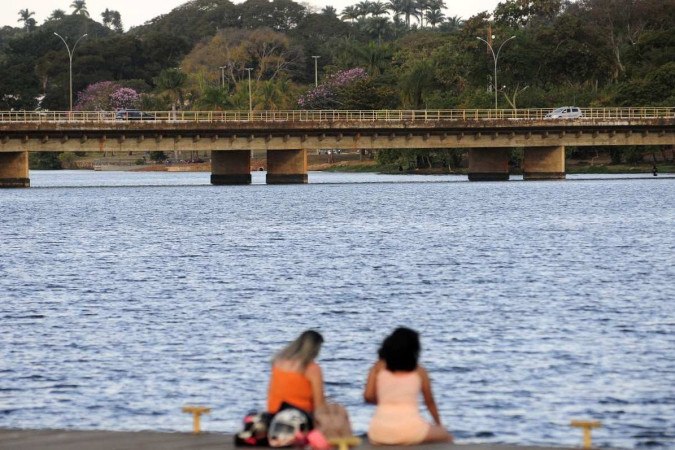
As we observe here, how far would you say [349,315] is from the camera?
129ft

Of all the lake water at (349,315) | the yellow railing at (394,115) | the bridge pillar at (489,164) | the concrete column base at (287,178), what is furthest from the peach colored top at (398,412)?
the bridge pillar at (489,164)

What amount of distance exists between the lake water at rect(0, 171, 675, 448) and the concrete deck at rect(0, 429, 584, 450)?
4.38 meters

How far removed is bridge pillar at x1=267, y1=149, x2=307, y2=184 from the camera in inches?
5256

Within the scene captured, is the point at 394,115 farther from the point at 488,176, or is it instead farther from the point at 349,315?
Answer: the point at 349,315

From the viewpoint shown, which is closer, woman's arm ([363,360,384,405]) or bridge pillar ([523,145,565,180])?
woman's arm ([363,360,384,405])

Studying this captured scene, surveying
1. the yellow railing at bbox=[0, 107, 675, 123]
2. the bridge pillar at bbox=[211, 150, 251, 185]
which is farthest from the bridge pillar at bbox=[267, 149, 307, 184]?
the yellow railing at bbox=[0, 107, 675, 123]

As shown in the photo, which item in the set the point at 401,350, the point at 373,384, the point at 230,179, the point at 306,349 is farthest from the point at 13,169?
the point at 401,350

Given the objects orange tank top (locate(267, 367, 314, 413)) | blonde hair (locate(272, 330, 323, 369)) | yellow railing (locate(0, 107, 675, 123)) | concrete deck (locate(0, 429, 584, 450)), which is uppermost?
yellow railing (locate(0, 107, 675, 123))

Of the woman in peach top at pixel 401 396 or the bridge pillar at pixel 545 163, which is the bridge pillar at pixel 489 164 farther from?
the woman in peach top at pixel 401 396

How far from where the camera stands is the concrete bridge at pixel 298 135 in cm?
11669

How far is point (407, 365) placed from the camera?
17625 millimetres

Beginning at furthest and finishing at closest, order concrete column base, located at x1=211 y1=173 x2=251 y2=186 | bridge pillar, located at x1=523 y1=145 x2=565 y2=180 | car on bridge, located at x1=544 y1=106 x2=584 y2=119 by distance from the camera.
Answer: concrete column base, located at x1=211 y1=173 x2=251 y2=186 → bridge pillar, located at x1=523 y1=145 x2=565 y2=180 → car on bridge, located at x1=544 y1=106 x2=584 y2=119

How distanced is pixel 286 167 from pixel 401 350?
119 meters

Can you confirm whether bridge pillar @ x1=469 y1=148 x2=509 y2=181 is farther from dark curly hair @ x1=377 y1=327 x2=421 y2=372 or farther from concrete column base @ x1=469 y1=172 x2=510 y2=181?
dark curly hair @ x1=377 y1=327 x2=421 y2=372
